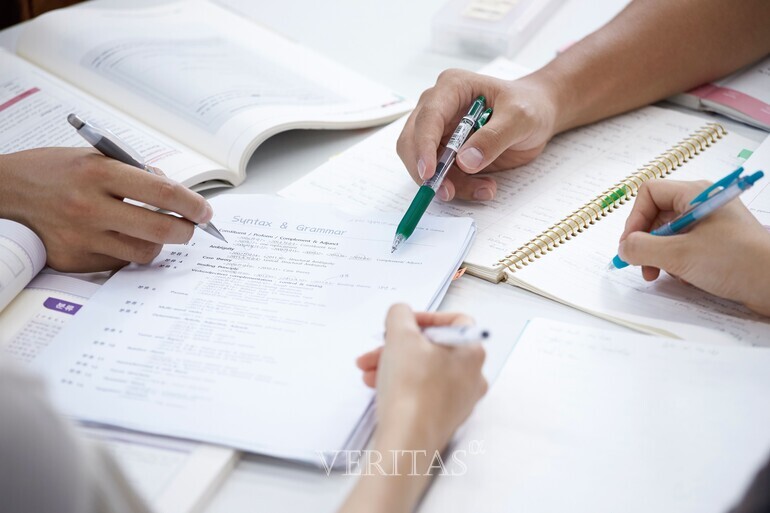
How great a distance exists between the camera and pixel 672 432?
2.23ft

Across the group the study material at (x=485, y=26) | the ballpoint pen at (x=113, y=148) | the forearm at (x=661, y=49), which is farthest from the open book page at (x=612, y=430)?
the study material at (x=485, y=26)

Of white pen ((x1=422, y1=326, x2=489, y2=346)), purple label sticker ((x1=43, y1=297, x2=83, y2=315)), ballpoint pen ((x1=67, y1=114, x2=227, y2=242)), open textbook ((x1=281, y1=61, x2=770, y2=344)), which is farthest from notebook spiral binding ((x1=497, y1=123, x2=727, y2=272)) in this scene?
purple label sticker ((x1=43, y1=297, x2=83, y2=315))

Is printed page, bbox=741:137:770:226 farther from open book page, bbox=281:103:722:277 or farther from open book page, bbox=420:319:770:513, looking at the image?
open book page, bbox=420:319:770:513

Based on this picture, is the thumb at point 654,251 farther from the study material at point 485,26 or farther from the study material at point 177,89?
the study material at point 485,26

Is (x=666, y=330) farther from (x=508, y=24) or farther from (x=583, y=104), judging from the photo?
(x=508, y=24)

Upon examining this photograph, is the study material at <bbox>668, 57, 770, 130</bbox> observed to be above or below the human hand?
above

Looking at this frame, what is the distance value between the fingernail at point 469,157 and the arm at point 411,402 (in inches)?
12.5

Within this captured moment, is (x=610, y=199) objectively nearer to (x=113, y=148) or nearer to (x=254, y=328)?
(x=254, y=328)

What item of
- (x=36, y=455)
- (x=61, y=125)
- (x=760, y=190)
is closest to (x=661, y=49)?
(x=760, y=190)

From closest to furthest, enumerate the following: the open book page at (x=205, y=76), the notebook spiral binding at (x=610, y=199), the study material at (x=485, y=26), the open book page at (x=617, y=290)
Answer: the open book page at (x=617, y=290) < the notebook spiral binding at (x=610, y=199) < the open book page at (x=205, y=76) < the study material at (x=485, y=26)

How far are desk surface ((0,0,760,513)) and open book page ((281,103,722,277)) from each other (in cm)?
5

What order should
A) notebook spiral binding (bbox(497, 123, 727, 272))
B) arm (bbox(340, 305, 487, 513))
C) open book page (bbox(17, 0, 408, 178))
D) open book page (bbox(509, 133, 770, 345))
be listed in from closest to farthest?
arm (bbox(340, 305, 487, 513)) → open book page (bbox(509, 133, 770, 345)) → notebook spiral binding (bbox(497, 123, 727, 272)) → open book page (bbox(17, 0, 408, 178))

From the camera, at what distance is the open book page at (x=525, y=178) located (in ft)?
3.22

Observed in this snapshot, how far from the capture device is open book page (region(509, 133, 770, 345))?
0.81 metres
